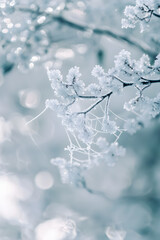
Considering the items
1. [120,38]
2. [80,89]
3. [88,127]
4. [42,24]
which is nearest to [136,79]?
[80,89]

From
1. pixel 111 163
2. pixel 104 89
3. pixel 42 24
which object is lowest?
pixel 111 163

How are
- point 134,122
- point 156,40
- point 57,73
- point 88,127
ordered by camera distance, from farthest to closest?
point 156,40 → point 88,127 → point 134,122 → point 57,73

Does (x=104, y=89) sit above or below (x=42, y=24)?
below

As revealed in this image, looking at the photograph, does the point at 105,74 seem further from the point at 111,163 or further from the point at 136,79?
the point at 111,163

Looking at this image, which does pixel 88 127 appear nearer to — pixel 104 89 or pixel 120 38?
pixel 104 89

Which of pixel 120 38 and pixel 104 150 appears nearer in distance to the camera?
pixel 104 150

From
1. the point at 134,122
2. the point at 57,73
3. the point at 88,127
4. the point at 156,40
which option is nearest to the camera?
the point at 57,73
